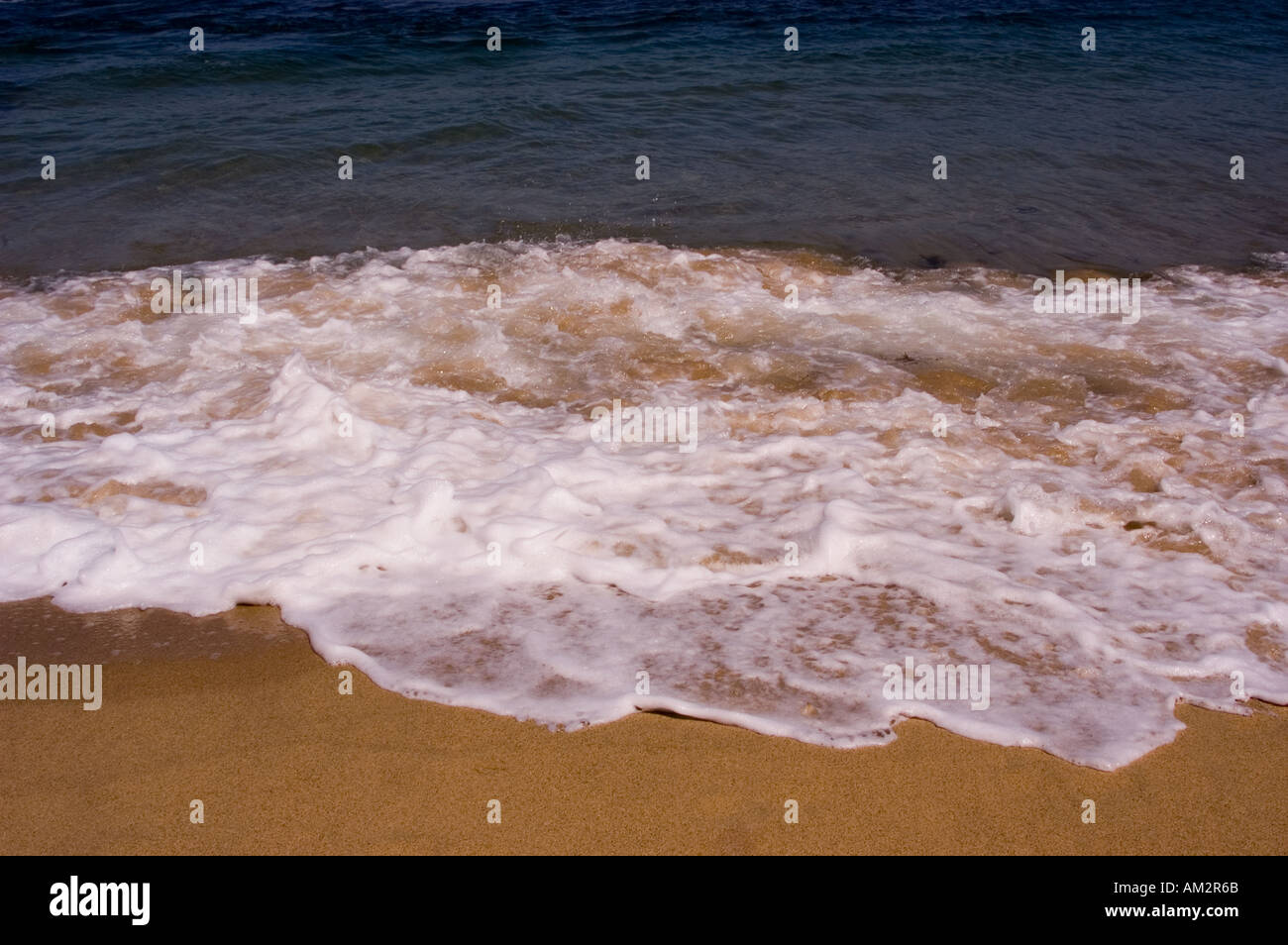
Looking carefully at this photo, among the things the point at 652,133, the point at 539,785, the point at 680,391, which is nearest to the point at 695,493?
the point at 680,391

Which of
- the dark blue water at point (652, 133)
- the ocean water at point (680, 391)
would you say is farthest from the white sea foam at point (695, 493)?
the dark blue water at point (652, 133)

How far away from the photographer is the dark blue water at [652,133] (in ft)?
29.7

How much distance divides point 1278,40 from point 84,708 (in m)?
19.5

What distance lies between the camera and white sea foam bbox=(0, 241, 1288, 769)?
368 cm

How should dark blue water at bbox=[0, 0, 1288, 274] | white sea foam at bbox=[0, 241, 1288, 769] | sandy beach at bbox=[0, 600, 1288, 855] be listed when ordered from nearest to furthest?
sandy beach at bbox=[0, 600, 1288, 855]
white sea foam at bbox=[0, 241, 1288, 769]
dark blue water at bbox=[0, 0, 1288, 274]

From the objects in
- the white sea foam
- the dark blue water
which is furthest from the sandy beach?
the dark blue water

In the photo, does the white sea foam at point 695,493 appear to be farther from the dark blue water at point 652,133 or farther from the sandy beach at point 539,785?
the dark blue water at point 652,133

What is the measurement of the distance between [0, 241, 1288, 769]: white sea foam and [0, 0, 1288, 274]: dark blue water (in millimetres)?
1660

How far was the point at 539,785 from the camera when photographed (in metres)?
3.12

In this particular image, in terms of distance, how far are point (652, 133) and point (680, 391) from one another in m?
6.62

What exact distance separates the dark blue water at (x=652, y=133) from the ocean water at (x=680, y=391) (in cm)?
9

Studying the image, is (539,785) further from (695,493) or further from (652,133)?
(652,133)

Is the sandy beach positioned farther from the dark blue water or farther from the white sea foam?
the dark blue water

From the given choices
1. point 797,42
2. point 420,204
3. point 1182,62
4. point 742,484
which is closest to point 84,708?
point 742,484
